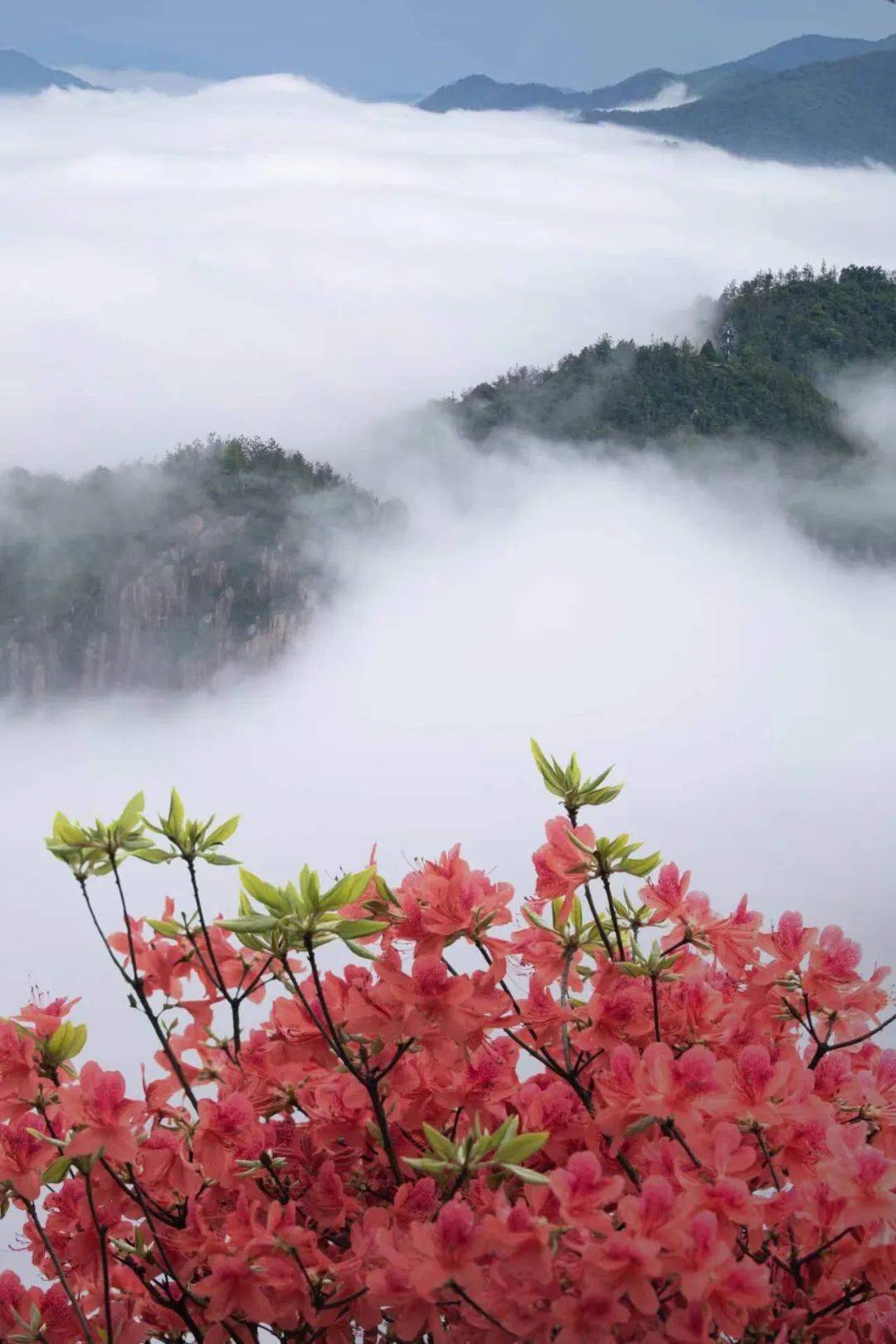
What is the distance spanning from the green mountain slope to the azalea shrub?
98.7m

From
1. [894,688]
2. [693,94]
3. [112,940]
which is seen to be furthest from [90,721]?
[693,94]

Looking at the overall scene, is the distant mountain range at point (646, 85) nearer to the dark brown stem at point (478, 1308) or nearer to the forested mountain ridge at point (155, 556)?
the forested mountain ridge at point (155, 556)

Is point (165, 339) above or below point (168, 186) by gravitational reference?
below

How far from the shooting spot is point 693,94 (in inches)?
3691

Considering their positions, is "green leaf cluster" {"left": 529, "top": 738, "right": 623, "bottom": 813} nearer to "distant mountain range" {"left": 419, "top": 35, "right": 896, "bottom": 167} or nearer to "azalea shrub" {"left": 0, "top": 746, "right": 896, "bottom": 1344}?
"azalea shrub" {"left": 0, "top": 746, "right": 896, "bottom": 1344}

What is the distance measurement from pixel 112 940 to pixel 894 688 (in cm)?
6097

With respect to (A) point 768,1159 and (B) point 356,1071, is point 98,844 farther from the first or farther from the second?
(A) point 768,1159

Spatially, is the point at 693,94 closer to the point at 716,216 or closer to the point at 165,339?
the point at 716,216

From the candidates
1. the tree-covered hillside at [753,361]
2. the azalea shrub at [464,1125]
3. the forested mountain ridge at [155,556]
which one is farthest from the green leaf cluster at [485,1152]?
the tree-covered hillside at [753,361]

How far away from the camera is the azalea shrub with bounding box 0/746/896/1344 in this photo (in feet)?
2.67

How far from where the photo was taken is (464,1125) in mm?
1020

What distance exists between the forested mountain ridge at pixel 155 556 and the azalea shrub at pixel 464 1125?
Result: 38469 mm

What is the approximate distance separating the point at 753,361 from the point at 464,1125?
44.0 m

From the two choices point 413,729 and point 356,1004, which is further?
point 413,729
